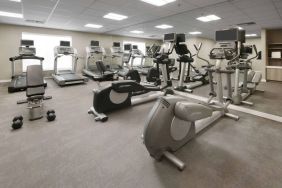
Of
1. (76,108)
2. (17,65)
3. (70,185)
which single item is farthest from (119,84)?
(17,65)

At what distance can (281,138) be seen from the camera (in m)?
2.17

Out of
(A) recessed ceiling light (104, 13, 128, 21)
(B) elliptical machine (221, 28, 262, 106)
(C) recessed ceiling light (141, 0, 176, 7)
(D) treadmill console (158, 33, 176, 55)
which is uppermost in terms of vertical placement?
(A) recessed ceiling light (104, 13, 128, 21)

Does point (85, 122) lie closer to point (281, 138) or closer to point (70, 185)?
point (70, 185)

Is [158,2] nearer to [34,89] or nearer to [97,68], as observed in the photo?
[97,68]

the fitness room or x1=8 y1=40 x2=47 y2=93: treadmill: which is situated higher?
x1=8 y1=40 x2=47 y2=93: treadmill

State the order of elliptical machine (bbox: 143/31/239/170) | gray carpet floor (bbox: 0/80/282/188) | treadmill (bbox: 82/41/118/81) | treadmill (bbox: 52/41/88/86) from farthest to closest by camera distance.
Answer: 1. treadmill (bbox: 52/41/88/86)
2. treadmill (bbox: 82/41/118/81)
3. elliptical machine (bbox: 143/31/239/170)
4. gray carpet floor (bbox: 0/80/282/188)

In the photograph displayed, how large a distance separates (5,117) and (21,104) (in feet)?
2.68

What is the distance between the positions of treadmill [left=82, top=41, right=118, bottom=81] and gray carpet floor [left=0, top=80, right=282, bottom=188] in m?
2.55

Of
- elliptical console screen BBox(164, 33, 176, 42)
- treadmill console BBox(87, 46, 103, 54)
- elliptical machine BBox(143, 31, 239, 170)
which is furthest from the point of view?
treadmill console BBox(87, 46, 103, 54)

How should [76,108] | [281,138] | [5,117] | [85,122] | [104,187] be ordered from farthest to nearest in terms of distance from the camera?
[76,108] → [5,117] → [85,122] → [281,138] → [104,187]

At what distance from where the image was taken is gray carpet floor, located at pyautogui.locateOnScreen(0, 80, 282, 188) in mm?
1454

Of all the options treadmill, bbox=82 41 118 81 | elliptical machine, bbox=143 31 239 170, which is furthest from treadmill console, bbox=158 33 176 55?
elliptical machine, bbox=143 31 239 170

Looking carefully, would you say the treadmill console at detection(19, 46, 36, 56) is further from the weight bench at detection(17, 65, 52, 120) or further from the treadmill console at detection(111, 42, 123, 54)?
the treadmill console at detection(111, 42, 123, 54)

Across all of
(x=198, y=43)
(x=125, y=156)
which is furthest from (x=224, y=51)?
(x=198, y=43)
